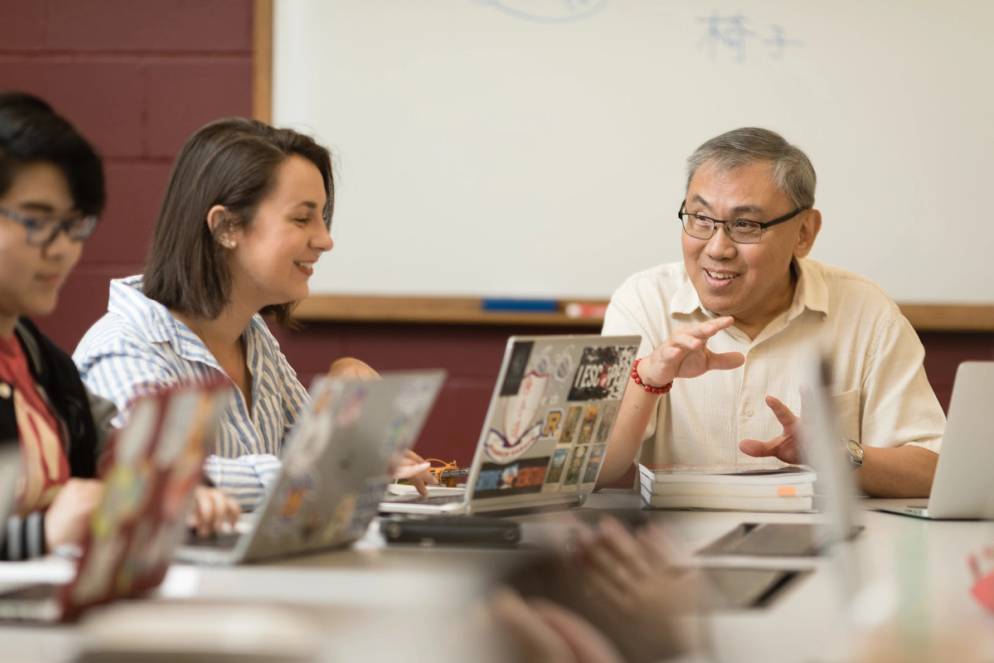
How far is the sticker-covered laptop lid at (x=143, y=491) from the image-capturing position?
1010mm

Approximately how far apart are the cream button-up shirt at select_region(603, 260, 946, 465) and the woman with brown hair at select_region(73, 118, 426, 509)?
570 mm

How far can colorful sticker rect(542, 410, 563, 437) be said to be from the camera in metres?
1.72

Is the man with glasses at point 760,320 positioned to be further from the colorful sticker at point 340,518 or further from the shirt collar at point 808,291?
the colorful sticker at point 340,518

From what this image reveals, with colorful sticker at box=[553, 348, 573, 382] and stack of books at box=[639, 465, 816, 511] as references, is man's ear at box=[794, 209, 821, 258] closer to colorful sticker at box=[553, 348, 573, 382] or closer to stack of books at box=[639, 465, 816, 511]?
stack of books at box=[639, 465, 816, 511]

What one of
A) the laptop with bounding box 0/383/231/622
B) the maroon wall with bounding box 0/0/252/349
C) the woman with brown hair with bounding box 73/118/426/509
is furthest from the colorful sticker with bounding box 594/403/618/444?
the maroon wall with bounding box 0/0/252/349

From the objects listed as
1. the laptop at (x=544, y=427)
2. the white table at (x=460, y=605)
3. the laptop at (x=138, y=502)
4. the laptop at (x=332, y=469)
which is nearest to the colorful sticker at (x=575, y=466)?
the laptop at (x=544, y=427)

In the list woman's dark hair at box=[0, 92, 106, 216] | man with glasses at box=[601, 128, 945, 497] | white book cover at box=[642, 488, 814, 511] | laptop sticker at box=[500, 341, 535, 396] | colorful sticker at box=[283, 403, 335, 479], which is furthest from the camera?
man with glasses at box=[601, 128, 945, 497]

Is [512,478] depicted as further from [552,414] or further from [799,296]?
[799,296]

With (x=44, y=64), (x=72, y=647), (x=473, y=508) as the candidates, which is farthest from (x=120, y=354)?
(x=44, y=64)

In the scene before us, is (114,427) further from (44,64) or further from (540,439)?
(44,64)

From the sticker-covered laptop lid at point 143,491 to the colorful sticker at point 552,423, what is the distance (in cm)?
67

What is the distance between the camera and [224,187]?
212 centimetres

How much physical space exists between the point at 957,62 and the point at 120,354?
190cm

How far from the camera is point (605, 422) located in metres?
1.83
